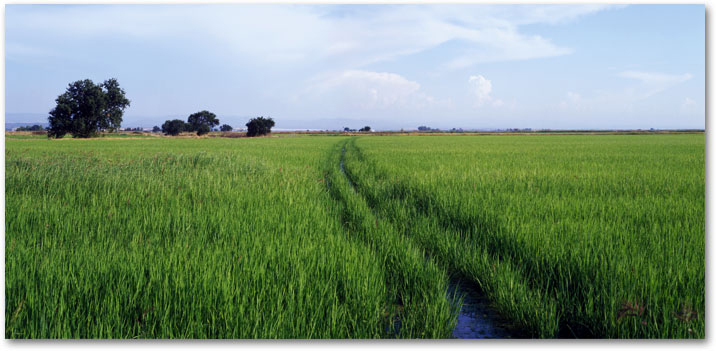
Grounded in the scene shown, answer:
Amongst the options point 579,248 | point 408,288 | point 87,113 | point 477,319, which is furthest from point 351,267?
point 87,113

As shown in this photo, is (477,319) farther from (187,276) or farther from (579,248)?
(187,276)

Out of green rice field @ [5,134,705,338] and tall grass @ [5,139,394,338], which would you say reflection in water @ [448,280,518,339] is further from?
Answer: tall grass @ [5,139,394,338]

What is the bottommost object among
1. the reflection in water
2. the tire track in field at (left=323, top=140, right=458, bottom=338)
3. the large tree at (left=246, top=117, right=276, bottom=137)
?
the reflection in water

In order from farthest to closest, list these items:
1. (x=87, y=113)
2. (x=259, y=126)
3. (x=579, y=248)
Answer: (x=259, y=126) < (x=87, y=113) < (x=579, y=248)

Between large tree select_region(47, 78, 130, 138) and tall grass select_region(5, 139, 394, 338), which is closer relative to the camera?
tall grass select_region(5, 139, 394, 338)

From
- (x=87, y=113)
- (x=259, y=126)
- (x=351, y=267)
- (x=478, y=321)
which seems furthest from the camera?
(x=259, y=126)

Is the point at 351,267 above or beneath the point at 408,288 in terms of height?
above

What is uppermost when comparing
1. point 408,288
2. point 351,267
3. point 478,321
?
point 351,267

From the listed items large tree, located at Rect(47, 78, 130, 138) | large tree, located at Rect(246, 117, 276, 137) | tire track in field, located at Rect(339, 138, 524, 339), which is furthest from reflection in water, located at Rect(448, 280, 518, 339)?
large tree, located at Rect(246, 117, 276, 137)

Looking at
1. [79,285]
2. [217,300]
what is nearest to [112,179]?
[79,285]

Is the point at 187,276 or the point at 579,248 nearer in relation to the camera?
the point at 187,276

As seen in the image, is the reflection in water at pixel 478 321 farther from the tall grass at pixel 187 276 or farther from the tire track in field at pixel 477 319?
the tall grass at pixel 187 276

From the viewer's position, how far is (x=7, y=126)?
12.6 feet

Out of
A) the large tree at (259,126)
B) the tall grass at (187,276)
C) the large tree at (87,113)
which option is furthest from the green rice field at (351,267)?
the large tree at (259,126)
